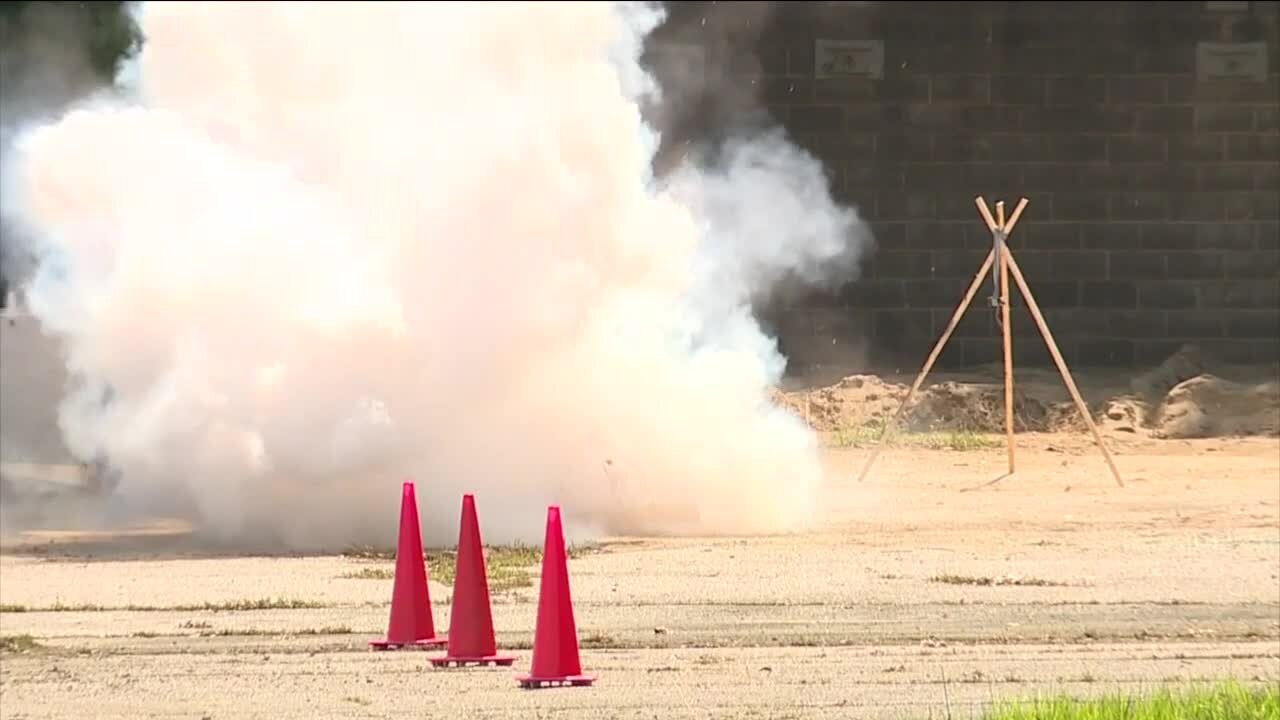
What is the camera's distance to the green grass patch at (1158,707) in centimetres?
984

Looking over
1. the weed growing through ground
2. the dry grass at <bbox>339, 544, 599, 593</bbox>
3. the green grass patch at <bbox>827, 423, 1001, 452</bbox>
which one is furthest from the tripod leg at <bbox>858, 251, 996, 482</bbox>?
the weed growing through ground

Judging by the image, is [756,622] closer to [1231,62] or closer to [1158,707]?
[1158,707]

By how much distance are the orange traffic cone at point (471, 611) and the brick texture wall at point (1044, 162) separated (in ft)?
46.8

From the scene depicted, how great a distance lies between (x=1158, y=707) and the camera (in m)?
10.1

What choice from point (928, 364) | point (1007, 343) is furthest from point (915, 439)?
point (1007, 343)

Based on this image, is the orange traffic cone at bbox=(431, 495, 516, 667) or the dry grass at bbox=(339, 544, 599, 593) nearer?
the orange traffic cone at bbox=(431, 495, 516, 667)

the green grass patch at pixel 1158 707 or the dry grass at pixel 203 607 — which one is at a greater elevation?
the dry grass at pixel 203 607

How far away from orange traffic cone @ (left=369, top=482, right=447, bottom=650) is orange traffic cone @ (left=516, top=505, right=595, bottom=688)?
4.40ft

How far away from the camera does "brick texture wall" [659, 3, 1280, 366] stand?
1045 inches

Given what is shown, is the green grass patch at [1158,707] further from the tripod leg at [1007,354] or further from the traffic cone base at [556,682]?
the tripod leg at [1007,354]

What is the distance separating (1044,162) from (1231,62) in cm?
229

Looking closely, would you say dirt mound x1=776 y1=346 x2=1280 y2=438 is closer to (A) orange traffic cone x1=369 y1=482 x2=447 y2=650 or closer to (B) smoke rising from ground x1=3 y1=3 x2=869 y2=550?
(B) smoke rising from ground x1=3 y1=3 x2=869 y2=550

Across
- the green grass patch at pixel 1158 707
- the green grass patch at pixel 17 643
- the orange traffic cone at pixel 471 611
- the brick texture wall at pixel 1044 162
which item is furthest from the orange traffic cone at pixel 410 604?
the brick texture wall at pixel 1044 162

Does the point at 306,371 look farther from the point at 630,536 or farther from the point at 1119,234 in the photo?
the point at 1119,234
